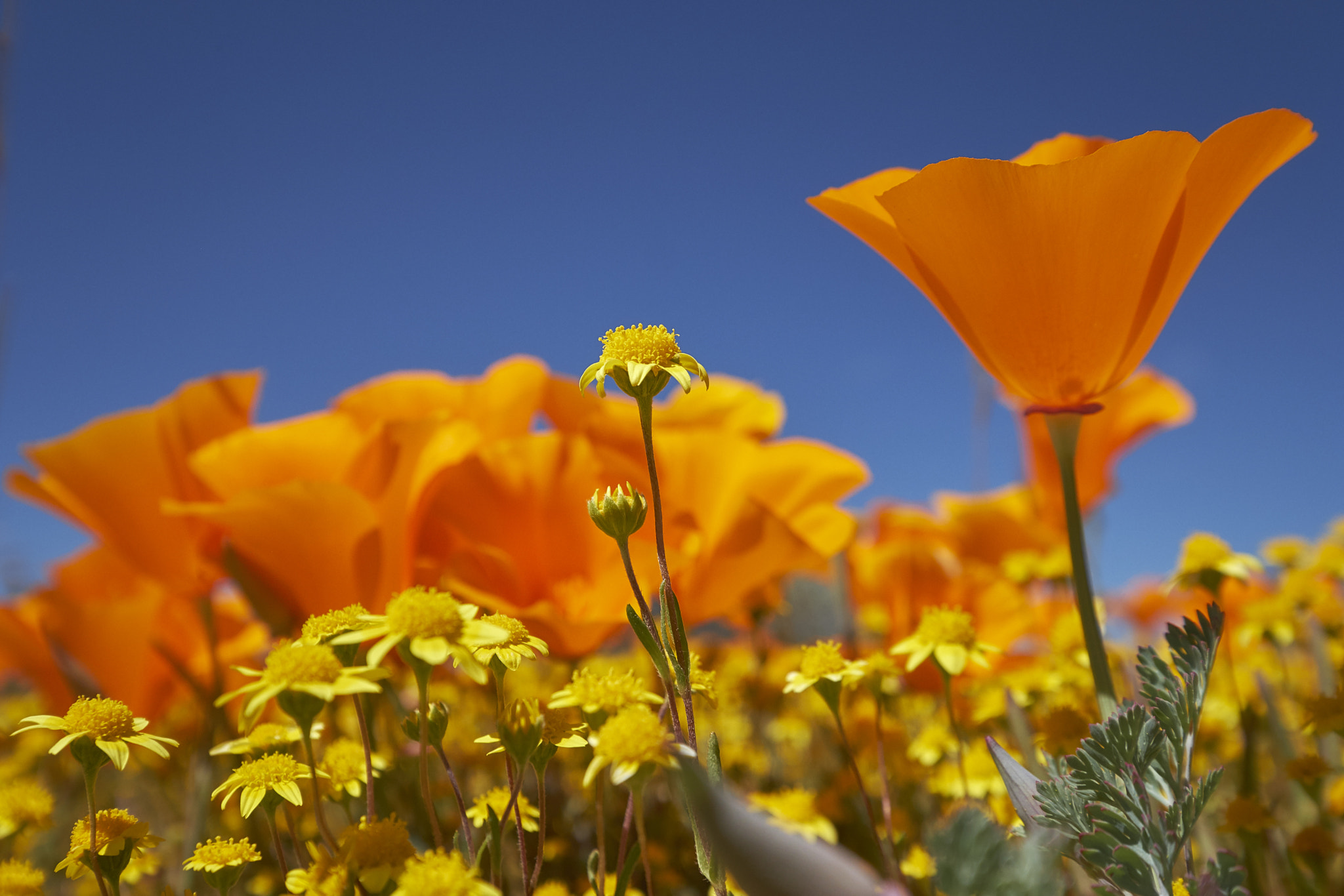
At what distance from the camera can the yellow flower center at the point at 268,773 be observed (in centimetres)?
49

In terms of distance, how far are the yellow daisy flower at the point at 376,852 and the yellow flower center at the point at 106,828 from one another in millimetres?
183

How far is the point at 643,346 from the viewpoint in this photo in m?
0.51

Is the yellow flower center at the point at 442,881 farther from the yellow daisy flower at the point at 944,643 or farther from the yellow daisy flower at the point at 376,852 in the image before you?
the yellow daisy flower at the point at 944,643

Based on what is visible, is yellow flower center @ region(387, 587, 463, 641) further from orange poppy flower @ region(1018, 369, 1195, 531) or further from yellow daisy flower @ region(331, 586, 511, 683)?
orange poppy flower @ region(1018, 369, 1195, 531)

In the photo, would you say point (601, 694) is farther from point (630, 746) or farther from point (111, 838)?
point (111, 838)

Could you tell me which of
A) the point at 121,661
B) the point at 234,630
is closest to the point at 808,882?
the point at 121,661

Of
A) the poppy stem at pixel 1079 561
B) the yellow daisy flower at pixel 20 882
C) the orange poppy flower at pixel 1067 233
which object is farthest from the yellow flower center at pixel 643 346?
the yellow daisy flower at pixel 20 882

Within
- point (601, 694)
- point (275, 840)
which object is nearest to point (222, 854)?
point (275, 840)

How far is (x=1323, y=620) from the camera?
48.8 inches

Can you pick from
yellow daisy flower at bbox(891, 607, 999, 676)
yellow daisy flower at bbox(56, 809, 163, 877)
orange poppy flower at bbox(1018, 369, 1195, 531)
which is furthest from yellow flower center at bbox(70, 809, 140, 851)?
orange poppy flower at bbox(1018, 369, 1195, 531)

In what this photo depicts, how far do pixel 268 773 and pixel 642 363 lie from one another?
0.32m

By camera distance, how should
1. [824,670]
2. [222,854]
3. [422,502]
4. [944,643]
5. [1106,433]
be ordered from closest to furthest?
1. [222,854]
2. [824,670]
3. [944,643]
4. [422,502]
5. [1106,433]

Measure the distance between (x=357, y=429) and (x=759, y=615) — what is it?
0.74m

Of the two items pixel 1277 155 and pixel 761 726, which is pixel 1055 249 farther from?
pixel 761 726
